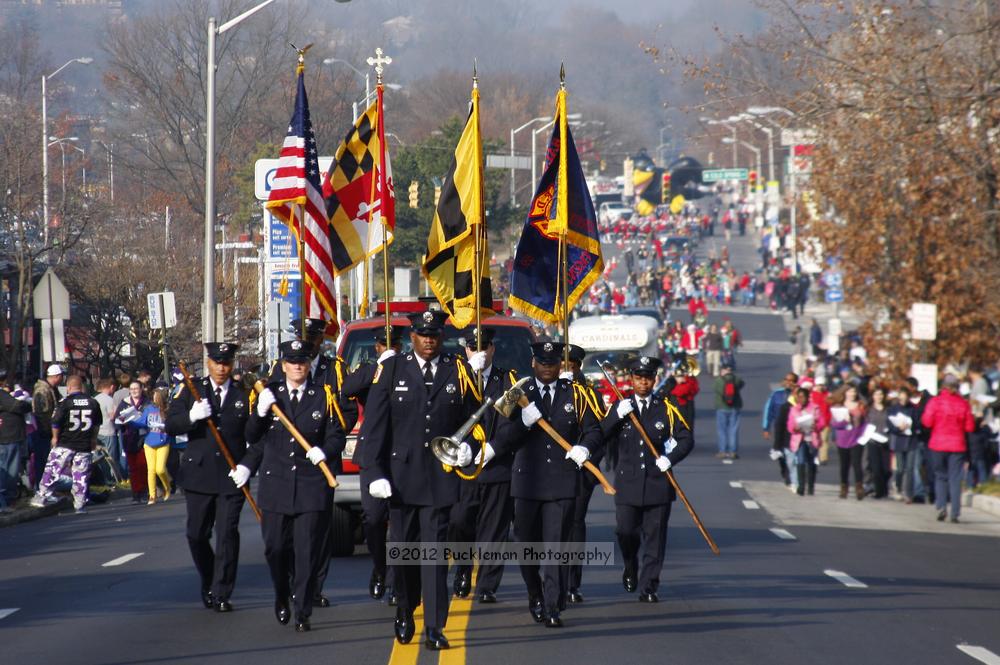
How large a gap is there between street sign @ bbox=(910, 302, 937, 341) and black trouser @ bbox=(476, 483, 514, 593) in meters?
19.2

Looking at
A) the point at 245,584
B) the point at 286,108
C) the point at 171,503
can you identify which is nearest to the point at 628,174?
the point at 286,108

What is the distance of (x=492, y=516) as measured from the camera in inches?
503

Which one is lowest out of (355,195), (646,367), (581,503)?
(581,503)

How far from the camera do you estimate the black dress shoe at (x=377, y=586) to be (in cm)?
1260

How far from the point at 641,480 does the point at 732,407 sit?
19.6 metres

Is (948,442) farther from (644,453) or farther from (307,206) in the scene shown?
(644,453)

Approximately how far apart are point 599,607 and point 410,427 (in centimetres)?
259

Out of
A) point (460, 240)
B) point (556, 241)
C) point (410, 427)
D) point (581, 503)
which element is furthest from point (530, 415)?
point (556, 241)

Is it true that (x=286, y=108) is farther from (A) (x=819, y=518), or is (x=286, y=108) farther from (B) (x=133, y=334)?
(A) (x=819, y=518)

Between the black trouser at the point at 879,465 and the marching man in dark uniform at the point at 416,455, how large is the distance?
1571 centimetres

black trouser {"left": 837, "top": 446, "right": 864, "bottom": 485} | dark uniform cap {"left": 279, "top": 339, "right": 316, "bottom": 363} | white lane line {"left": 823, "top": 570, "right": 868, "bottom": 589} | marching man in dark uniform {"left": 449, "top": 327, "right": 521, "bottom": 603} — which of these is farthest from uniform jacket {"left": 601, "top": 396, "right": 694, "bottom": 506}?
black trouser {"left": 837, "top": 446, "right": 864, "bottom": 485}

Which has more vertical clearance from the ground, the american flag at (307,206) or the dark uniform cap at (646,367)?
the american flag at (307,206)

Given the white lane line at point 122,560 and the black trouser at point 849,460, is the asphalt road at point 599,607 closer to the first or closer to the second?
the white lane line at point 122,560

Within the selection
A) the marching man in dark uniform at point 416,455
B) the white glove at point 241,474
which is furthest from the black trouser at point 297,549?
the marching man in dark uniform at point 416,455
